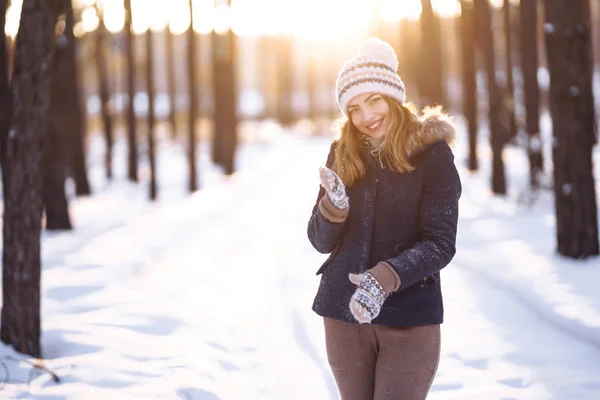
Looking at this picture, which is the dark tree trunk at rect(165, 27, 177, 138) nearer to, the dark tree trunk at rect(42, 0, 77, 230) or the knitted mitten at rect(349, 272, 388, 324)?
the dark tree trunk at rect(42, 0, 77, 230)

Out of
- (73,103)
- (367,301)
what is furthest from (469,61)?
(367,301)

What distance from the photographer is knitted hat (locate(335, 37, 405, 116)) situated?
10.0 ft

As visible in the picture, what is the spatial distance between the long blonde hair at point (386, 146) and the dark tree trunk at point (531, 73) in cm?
1293

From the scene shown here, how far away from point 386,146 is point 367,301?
642 millimetres

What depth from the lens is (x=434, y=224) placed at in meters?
2.86

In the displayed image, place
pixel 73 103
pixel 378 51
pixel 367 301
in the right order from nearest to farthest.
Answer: pixel 367 301 → pixel 378 51 → pixel 73 103

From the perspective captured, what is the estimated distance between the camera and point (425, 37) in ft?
→ 62.6

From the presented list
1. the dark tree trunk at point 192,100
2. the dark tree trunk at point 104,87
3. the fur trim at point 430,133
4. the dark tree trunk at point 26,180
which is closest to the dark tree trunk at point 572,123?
the dark tree trunk at point 26,180

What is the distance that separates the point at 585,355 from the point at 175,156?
119 feet

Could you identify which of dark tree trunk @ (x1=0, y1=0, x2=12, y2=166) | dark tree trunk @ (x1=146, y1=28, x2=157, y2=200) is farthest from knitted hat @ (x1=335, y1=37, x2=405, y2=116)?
dark tree trunk @ (x1=146, y1=28, x2=157, y2=200)

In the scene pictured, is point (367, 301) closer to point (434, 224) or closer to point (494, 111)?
point (434, 224)

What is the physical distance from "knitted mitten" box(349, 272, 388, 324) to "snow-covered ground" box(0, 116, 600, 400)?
285 centimetres

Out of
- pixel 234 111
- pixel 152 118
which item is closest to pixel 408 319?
pixel 152 118

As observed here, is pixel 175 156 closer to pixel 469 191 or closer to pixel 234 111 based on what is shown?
pixel 234 111
